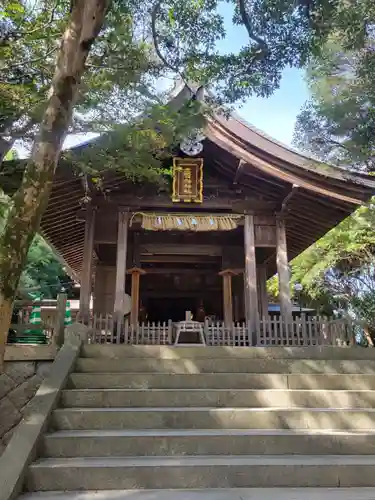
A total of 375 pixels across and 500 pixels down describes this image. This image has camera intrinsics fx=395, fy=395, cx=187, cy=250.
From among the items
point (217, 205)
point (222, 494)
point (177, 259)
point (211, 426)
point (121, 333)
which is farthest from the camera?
point (177, 259)

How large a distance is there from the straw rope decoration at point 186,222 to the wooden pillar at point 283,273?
1.13m

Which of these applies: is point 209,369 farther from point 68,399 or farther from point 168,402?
point 68,399

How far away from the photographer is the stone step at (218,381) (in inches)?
208

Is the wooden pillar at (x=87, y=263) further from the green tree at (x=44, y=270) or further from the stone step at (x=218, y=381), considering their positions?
the green tree at (x=44, y=270)

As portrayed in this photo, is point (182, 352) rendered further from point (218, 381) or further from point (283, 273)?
point (283, 273)

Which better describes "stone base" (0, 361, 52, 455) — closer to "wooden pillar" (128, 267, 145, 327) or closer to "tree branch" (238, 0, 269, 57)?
"wooden pillar" (128, 267, 145, 327)

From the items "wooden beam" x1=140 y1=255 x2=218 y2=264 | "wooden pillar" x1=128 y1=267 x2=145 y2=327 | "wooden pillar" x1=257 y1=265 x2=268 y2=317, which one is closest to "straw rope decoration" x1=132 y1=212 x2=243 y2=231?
"wooden pillar" x1=128 y1=267 x2=145 y2=327

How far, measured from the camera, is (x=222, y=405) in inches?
193

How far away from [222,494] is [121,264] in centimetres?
616

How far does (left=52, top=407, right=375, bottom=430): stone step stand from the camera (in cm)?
445

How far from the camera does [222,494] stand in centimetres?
338

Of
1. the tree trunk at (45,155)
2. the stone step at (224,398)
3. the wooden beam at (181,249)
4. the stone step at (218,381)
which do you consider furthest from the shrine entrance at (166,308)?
the tree trunk at (45,155)

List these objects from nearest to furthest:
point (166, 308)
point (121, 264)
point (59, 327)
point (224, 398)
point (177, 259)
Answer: point (224, 398) < point (59, 327) < point (121, 264) < point (177, 259) < point (166, 308)

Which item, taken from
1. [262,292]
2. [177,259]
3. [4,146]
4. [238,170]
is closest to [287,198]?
[238,170]
